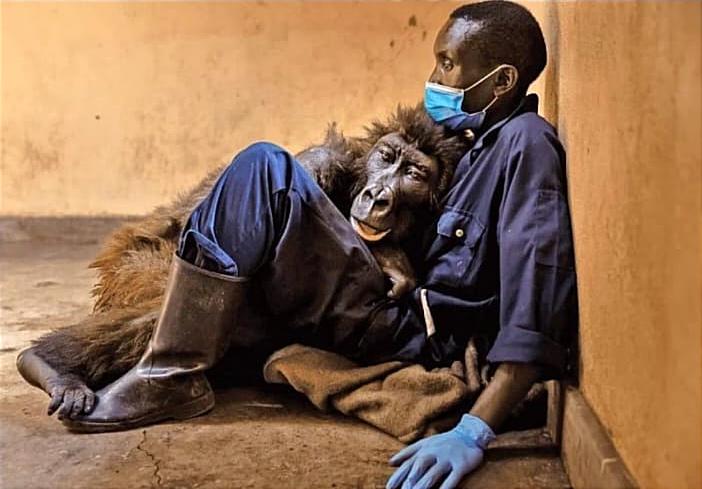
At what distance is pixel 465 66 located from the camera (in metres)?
1.83

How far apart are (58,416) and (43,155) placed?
241cm

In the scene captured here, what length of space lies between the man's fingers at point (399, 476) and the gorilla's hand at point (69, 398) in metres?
0.54

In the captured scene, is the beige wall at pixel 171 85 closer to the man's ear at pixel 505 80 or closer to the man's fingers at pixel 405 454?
the man's ear at pixel 505 80

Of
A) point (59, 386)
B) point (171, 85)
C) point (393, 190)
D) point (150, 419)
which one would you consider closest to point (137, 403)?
point (150, 419)

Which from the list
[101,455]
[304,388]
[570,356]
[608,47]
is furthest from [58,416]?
[608,47]

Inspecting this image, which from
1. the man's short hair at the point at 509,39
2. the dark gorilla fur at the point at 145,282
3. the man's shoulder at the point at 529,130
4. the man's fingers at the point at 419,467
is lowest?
the man's fingers at the point at 419,467

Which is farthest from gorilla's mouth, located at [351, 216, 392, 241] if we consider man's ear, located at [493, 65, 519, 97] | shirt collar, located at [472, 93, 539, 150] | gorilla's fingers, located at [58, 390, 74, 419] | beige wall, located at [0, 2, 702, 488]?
beige wall, located at [0, 2, 702, 488]

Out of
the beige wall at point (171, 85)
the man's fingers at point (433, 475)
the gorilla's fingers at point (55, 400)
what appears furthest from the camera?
the beige wall at point (171, 85)

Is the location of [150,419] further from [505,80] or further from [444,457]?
[505,80]

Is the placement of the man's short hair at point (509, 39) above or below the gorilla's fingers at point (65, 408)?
above

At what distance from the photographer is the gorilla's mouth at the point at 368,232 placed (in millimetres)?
1774

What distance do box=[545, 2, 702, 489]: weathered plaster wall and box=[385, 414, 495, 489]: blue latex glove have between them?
7.2 inches

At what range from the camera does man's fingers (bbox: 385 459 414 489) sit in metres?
1.44

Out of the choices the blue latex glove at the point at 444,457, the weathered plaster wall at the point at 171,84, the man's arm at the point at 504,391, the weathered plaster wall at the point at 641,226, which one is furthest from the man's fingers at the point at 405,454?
the weathered plaster wall at the point at 171,84
